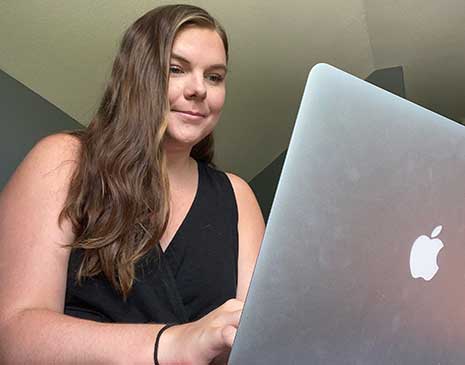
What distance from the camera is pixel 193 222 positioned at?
45.8 inches

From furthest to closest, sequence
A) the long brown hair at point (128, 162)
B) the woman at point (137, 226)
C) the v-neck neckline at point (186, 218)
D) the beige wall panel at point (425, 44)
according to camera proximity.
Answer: the beige wall panel at point (425, 44), the v-neck neckline at point (186, 218), the long brown hair at point (128, 162), the woman at point (137, 226)

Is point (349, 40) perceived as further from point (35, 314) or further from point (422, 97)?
point (35, 314)

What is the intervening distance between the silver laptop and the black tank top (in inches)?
17.4

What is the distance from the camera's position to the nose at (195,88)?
1.18 m

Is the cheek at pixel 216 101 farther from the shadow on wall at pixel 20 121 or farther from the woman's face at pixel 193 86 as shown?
the shadow on wall at pixel 20 121

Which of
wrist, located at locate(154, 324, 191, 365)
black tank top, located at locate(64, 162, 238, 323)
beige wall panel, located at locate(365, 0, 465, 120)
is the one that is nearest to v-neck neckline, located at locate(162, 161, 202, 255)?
black tank top, located at locate(64, 162, 238, 323)

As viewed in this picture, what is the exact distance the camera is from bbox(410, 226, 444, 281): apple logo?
0.67 m

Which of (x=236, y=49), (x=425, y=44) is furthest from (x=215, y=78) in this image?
(x=425, y=44)

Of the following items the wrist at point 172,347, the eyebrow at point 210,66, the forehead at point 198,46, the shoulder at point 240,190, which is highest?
the forehead at point 198,46

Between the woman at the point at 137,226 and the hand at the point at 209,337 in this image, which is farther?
the woman at the point at 137,226

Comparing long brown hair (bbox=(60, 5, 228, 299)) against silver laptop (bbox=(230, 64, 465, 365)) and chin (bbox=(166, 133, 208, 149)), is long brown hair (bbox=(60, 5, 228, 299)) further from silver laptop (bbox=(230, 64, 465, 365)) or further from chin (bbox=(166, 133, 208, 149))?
silver laptop (bbox=(230, 64, 465, 365))

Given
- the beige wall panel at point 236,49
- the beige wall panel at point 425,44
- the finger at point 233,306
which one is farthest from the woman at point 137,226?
the beige wall panel at point 425,44

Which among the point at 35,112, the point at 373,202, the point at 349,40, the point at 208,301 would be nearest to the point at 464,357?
the point at 373,202

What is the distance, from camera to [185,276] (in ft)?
3.59
